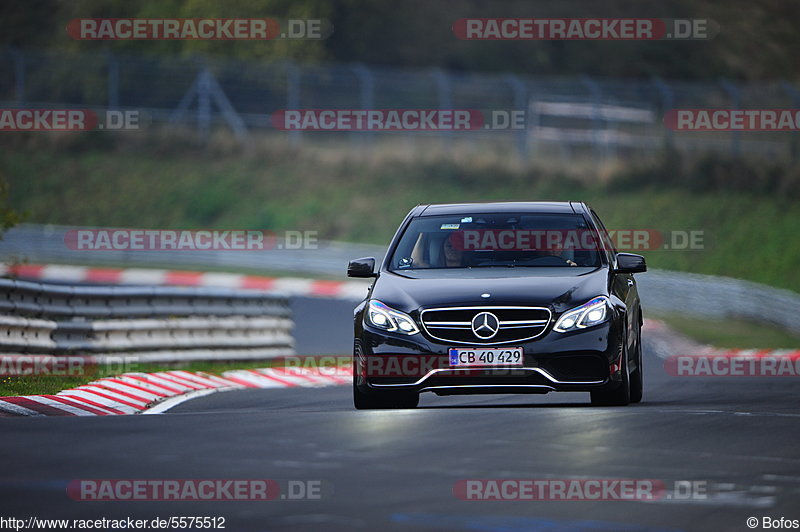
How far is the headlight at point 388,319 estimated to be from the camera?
1261 cm

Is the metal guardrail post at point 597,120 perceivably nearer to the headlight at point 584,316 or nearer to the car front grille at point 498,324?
the headlight at point 584,316

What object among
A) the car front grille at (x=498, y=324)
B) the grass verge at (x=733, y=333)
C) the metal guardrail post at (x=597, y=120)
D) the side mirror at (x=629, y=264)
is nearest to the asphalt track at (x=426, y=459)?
the car front grille at (x=498, y=324)

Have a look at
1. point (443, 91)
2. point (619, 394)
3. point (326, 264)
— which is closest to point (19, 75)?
point (326, 264)

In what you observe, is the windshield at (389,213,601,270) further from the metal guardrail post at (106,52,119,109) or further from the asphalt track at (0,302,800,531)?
the metal guardrail post at (106,52,119,109)

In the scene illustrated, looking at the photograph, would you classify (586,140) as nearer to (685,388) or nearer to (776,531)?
(685,388)

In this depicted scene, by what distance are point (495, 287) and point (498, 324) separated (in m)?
0.35

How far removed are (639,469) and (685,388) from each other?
822 cm

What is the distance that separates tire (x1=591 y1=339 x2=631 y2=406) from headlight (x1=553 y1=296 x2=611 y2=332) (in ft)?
1.38

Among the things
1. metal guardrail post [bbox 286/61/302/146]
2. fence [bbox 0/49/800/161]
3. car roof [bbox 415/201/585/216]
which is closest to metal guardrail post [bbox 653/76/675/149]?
fence [bbox 0/49/800/161]

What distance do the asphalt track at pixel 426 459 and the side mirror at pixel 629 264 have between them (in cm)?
112

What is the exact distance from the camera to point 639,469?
930cm

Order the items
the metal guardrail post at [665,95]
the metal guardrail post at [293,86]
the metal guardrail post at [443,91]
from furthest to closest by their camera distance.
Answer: the metal guardrail post at [293,86], the metal guardrail post at [443,91], the metal guardrail post at [665,95]

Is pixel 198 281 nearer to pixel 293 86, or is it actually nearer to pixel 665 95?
pixel 665 95

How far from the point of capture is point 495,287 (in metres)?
12.8
